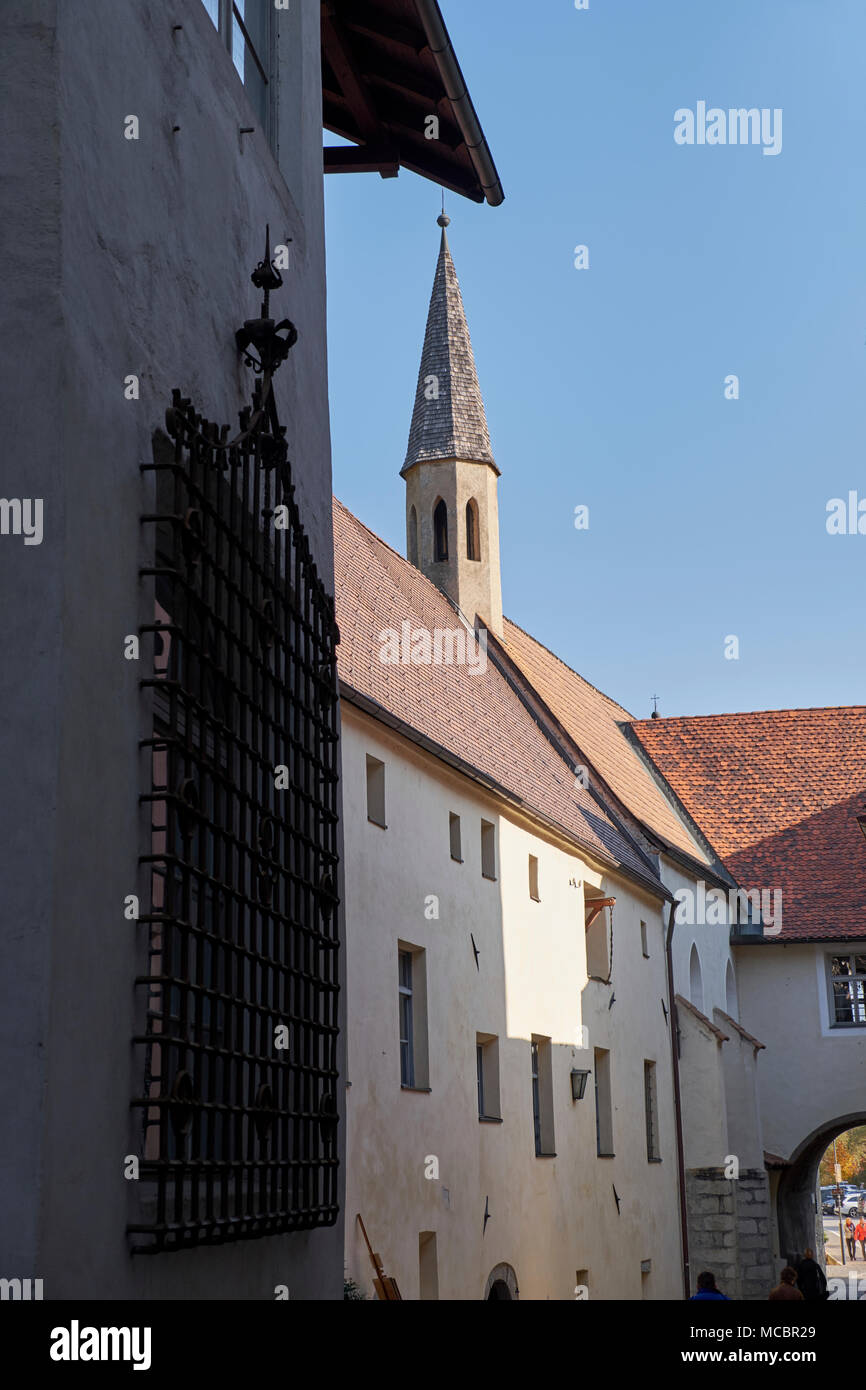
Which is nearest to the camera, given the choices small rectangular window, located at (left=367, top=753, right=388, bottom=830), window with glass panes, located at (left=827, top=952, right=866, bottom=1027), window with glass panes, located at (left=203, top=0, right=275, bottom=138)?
A: window with glass panes, located at (left=203, top=0, right=275, bottom=138)

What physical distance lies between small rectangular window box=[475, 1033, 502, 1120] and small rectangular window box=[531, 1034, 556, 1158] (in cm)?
167

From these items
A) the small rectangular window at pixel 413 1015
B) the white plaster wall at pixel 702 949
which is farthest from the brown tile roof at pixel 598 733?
the small rectangular window at pixel 413 1015

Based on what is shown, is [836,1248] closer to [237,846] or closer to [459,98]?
[459,98]

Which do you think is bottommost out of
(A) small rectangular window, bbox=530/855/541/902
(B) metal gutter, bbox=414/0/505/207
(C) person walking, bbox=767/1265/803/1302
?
(C) person walking, bbox=767/1265/803/1302

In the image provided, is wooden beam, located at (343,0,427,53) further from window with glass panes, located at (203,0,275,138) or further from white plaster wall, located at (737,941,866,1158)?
white plaster wall, located at (737,941,866,1158)

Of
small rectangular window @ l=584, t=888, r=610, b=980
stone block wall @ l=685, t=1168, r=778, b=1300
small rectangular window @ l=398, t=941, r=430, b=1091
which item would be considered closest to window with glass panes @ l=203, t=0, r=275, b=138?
small rectangular window @ l=398, t=941, r=430, b=1091

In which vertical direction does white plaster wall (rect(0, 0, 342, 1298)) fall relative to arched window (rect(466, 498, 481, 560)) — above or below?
below

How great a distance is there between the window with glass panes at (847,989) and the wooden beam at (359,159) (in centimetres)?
2481

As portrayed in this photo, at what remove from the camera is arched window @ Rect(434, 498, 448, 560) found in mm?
28641

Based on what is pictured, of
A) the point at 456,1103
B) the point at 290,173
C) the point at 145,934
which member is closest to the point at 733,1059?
the point at 456,1103

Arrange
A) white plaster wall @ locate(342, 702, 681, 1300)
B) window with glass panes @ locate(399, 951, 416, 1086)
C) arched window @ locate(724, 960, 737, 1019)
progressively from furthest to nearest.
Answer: arched window @ locate(724, 960, 737, 1019) → window with glass panes @ locate(399, 951, 416, 1086) → white plaster wall @ locate(342, 702, 681, 1300)

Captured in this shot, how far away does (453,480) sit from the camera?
29.2 metres
